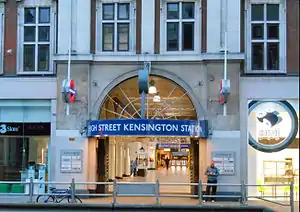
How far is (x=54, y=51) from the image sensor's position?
2291 cm

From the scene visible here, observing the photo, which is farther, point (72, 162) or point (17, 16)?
point (17, 16)

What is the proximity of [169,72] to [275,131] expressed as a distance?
517cm

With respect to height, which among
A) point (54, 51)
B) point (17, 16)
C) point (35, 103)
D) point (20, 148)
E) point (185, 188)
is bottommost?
point (185, 188)

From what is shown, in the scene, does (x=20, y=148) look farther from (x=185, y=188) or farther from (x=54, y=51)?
(x=185, y=188)

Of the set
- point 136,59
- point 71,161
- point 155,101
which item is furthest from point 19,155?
point 136,59

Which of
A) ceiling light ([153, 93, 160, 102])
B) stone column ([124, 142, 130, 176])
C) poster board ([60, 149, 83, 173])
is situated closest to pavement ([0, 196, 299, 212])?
poster board ([60, 149, 83, 173])

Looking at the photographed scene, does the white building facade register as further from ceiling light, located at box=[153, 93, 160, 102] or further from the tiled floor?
the tiled floor

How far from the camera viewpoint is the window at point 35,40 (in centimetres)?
2303

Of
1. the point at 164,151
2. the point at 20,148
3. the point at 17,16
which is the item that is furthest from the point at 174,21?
the point at 164,151

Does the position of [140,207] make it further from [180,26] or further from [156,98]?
[180,26]

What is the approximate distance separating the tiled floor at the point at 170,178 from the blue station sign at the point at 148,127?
3045 millimetres

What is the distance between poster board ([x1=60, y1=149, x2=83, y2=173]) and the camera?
21641 mm

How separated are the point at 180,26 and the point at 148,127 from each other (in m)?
4.96

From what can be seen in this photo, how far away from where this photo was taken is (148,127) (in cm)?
2044
